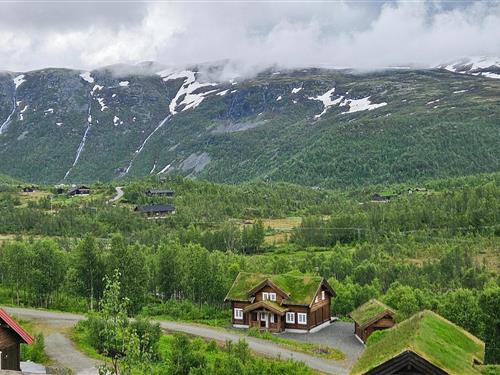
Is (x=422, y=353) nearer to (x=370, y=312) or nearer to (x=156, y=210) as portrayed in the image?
(x=370, y=312)

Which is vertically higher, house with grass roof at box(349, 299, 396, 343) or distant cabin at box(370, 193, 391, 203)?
distant cabin at box(370, 193, 391, 203)

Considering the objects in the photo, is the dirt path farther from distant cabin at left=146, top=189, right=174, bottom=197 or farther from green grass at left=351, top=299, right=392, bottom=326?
green grass at left=351, top=299, right=392, bottom=326

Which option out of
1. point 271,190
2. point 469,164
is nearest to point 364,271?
point 271,190

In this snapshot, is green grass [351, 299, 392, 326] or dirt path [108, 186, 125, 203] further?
dirt path [108, 186, 125, 203]

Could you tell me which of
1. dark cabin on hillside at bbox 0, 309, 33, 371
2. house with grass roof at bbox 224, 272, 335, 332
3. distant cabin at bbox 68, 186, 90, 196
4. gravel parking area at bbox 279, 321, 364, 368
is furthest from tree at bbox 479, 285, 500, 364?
distant cabin at bbox 68, 186, 90, 196

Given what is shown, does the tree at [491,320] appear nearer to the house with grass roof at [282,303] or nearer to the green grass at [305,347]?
the green grass at [305,347]

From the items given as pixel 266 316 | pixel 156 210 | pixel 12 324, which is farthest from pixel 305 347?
pixel 156 210

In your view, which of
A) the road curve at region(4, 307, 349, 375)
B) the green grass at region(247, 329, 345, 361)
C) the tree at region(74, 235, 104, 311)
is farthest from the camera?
the tree at region(74, 235, 104, 311)

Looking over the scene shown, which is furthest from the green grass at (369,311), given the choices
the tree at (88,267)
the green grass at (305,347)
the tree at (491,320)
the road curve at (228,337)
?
the tree at (88,267)
